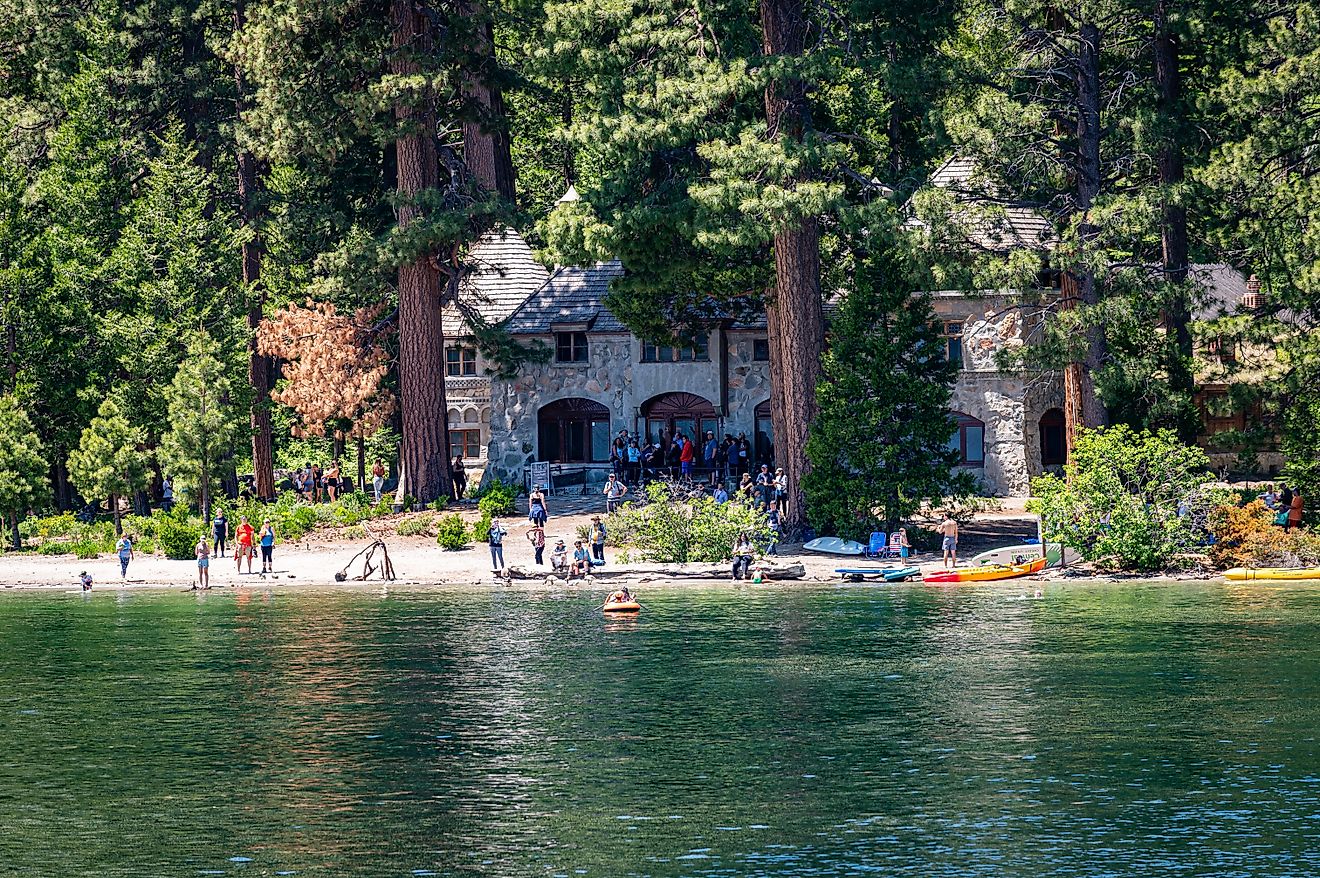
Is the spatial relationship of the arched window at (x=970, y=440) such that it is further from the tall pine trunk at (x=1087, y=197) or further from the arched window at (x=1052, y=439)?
the tall pine trunk at (x=1087, y=197)

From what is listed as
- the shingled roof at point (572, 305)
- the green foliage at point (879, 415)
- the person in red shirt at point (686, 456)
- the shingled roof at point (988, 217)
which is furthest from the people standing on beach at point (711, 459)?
the shingled roof at point (988, 217)

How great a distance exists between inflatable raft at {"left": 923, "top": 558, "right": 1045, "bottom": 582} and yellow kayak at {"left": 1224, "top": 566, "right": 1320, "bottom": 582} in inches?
201

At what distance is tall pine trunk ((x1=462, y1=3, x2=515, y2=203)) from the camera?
199ft

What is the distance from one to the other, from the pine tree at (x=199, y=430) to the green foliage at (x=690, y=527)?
16809mm

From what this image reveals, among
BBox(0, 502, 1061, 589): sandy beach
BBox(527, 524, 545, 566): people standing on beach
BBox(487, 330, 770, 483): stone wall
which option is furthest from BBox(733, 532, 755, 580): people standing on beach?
BBox(487, 330, 770, 483): stone wall

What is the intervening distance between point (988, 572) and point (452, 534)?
16320 mm

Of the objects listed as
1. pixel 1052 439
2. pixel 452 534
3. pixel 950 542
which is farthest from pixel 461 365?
pixel 950 542

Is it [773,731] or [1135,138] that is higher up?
[1135,138]

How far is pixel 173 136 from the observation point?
227ft

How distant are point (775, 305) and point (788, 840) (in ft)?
110

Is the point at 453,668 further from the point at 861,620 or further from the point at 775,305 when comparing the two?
the point at 775,305

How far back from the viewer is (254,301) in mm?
71125

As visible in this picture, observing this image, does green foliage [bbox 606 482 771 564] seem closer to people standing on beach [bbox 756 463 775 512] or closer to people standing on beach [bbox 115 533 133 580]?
people standing on beach [bbox 756 463 775 512]

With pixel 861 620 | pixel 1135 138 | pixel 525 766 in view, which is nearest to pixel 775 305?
pixel 1135 138
